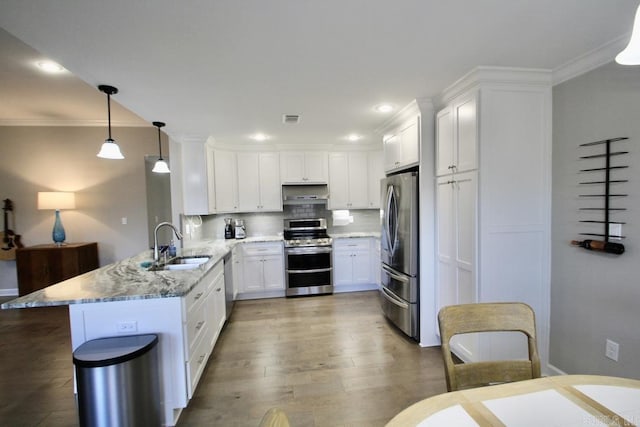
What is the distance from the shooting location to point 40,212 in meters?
4.25

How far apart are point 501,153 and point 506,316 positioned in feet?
4.51

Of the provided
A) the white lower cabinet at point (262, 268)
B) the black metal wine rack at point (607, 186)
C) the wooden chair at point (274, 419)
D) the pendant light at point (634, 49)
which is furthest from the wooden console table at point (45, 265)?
the black metal wine rack at point (607, 186)

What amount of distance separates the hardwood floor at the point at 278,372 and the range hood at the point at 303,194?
185 cm

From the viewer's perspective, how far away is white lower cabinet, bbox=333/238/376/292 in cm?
444

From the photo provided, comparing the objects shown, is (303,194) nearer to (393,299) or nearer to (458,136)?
(393,299)

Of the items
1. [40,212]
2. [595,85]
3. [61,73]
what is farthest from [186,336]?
[40,212]

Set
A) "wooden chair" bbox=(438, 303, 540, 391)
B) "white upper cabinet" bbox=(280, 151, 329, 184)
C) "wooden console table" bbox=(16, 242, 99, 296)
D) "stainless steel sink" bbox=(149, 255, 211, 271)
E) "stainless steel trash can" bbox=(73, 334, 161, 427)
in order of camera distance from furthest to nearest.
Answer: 1. "white upper cabinet" bbox=(280, 151, 329, 184)
2. "wooden console table" bbox=(16, 242, 99, 296)
3. "stainless steel sink" bbox=(149, 255, 211, 271)
4. "stainless steel trash can" bbox=(73, 334, 161, 427)
5. "wooden chair" bbox=(438, 303, 540, 391)

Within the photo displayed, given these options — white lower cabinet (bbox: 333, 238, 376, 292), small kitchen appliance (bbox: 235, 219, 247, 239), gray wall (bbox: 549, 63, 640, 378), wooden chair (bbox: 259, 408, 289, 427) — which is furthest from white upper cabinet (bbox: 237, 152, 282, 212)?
wooden chair (bbox: 259, 408, 289, 427)

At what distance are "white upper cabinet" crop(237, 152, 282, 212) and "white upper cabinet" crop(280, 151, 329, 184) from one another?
132 millimetres

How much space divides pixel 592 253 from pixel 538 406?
5.11ft

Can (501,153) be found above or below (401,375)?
above

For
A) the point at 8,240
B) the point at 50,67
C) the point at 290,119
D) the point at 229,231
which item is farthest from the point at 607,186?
the point at 8,240

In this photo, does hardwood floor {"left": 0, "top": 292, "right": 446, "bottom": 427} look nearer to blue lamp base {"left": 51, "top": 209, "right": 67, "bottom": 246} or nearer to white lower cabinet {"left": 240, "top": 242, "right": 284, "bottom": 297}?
white lower cabinet {"left": 240, "top": 242, "right": 284, "bottom": 297}

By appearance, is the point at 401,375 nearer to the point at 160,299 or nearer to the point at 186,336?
the point at 186,336
